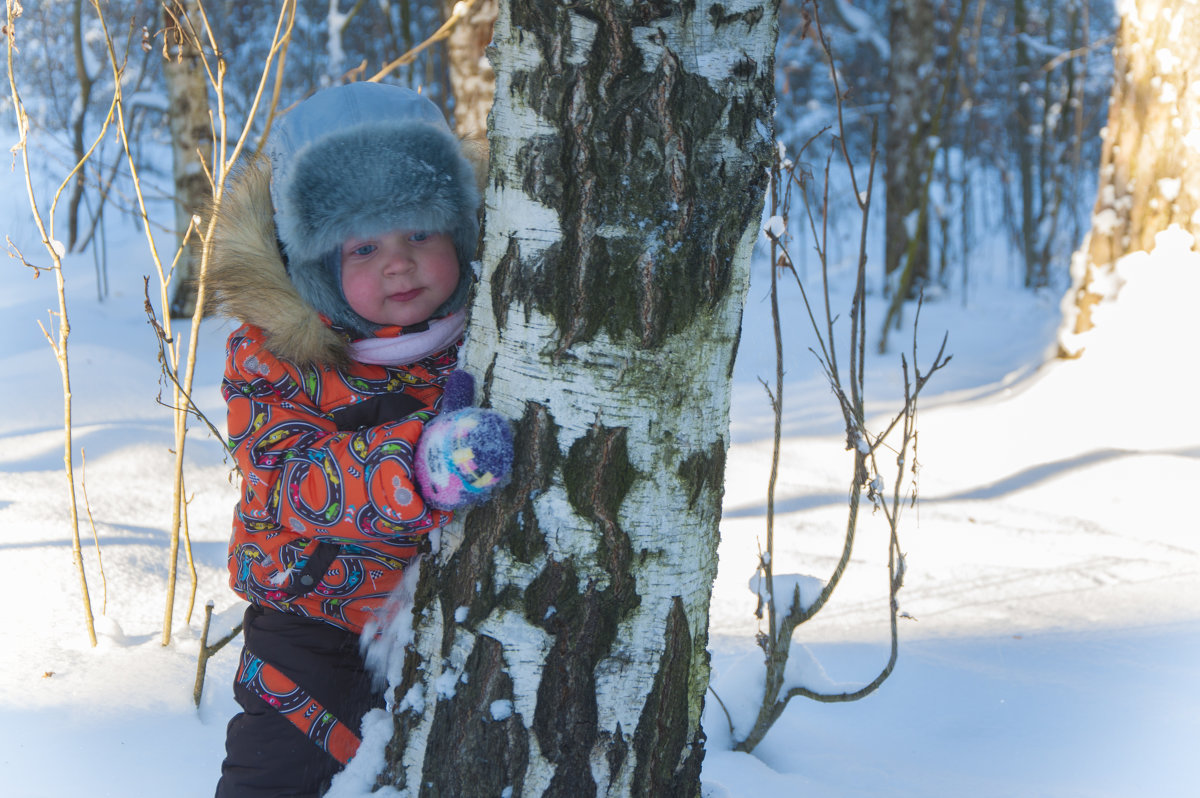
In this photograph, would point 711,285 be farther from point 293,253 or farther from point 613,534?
point 293,253

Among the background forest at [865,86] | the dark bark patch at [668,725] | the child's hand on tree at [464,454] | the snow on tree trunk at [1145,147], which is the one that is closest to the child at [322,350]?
the child's hand on tree at [464,454]

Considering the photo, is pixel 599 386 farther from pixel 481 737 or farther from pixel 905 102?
pixel 905 102

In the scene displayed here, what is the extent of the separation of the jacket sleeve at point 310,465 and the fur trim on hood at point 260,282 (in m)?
0.04

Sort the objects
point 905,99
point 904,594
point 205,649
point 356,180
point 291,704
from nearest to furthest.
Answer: point 356,180, point 291,704, point 205,649, point 904,594, point 905,99

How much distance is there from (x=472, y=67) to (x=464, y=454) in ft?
13.1

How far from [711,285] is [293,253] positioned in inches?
29.5

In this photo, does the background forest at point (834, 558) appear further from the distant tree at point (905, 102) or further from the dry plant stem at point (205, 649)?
the distant tree at point (905, 102)

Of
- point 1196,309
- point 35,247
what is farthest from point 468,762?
point 35,247

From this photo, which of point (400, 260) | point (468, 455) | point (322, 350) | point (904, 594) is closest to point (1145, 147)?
point (904, 594)

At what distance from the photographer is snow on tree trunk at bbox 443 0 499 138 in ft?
14.8

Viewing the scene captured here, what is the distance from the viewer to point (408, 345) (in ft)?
4.71

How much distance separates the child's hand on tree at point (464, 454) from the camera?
1.04 metres

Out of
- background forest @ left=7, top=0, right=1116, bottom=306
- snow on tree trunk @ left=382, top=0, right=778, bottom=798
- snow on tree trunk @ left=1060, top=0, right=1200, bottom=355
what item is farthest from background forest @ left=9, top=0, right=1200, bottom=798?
background forest @ left=7, top=0, right=1116, bottom=306

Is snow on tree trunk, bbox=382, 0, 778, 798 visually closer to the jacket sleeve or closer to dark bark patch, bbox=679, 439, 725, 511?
dark bark patch, bbox=679, 439, 725, 511
